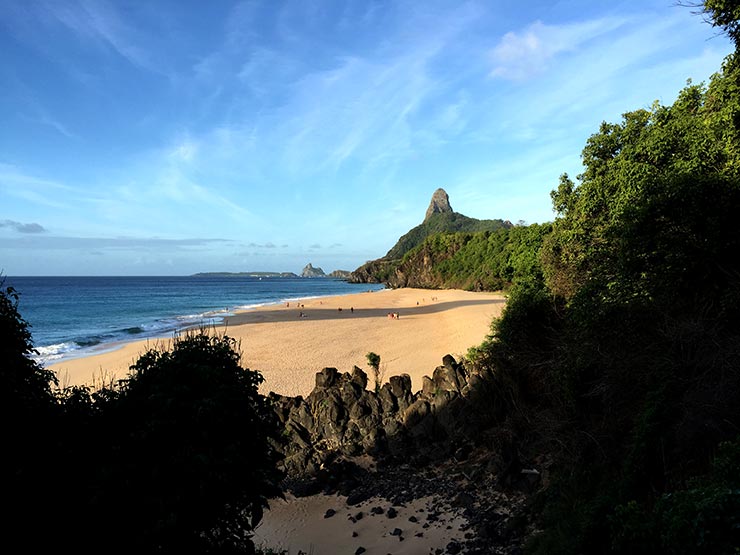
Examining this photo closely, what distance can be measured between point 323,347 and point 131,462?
2677 cm

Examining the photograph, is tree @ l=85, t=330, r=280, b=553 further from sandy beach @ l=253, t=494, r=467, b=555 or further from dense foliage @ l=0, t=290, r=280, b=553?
sandy beach @ l=253, t=494, r=467, b=555

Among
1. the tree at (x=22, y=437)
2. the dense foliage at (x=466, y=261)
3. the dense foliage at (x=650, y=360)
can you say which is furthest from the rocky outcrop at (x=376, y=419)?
the dense foliage at (x=466, y=261)

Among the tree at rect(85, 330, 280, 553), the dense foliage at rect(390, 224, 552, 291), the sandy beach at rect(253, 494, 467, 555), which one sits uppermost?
the dense foliage at rect(390, 224, 552, 291)

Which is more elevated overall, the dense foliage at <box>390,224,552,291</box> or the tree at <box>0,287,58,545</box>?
the dense foliage at <box>390,224,552,291</box>

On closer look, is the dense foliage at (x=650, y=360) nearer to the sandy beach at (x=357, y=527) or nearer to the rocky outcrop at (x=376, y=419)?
the rocky outcrop at (x=376, y=419)

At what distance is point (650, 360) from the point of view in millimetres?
9797

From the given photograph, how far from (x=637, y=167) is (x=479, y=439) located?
10063mm

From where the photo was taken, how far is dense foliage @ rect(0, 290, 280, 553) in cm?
661

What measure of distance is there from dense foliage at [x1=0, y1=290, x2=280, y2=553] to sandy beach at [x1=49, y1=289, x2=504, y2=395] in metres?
13.1

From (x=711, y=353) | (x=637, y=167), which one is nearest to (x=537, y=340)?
(x=637, y=167)

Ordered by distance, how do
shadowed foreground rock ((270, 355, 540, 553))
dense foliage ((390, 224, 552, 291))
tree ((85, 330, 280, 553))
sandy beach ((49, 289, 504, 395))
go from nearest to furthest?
tree ((85, 330, 280, 553)) → shadowed foreground rock ((270, 355, 540, 553)) → sandy beach ((49, 289, 504, 395)) → dense foliage ((390, 224, 552, 291))

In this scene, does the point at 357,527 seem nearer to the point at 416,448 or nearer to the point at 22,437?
the point at 416,448

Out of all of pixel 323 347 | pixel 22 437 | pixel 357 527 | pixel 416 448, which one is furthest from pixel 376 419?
pixel 323 347

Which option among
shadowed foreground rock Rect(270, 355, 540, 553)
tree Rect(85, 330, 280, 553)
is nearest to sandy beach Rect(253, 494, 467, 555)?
shadowed foreground rock Rect(270, 355, 540, 553)
